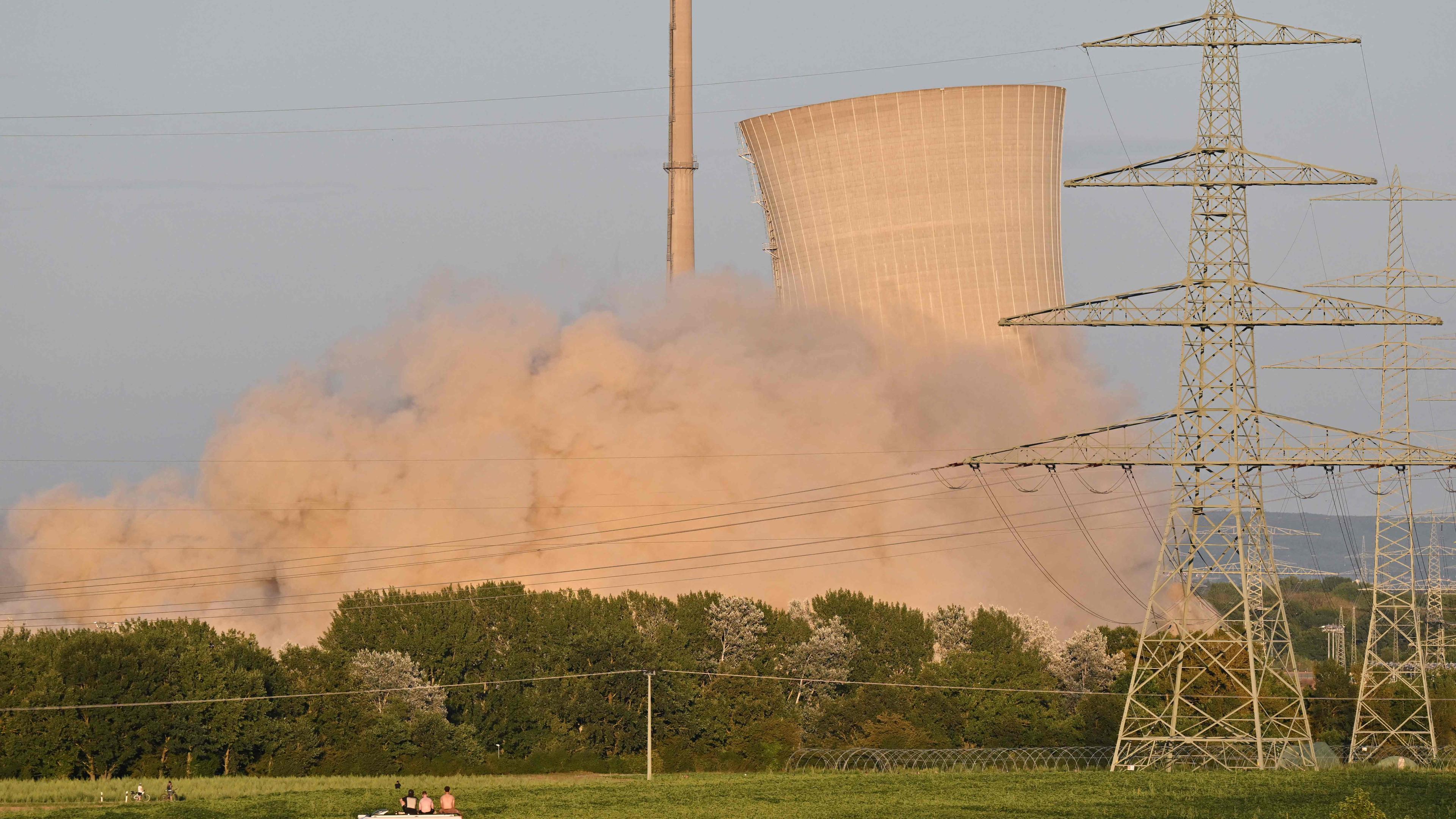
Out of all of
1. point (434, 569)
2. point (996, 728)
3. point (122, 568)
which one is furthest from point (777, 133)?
point (122, 568)

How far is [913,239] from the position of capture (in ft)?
173

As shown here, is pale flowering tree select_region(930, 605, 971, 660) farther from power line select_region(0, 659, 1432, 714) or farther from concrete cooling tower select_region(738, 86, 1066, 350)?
concrete cooling tower select_region(738, 86, 1066, 350)

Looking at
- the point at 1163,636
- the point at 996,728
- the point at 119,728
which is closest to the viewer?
the point at 1163,636

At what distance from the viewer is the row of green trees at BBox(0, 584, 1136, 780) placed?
35688 millimetres

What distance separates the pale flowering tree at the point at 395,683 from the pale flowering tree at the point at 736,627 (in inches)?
316

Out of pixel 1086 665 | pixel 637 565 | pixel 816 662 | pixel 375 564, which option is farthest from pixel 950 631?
pixel 375 564

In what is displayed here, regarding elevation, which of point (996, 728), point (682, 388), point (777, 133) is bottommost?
point (996, 728)

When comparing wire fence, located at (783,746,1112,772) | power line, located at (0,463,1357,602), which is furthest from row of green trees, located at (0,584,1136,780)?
power line, located at (0,463,1357,602)

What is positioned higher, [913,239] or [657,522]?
[913,239]

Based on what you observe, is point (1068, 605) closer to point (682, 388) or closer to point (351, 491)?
point (682, 388)

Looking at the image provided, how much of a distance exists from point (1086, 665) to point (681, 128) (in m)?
23.0

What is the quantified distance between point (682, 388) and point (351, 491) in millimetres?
11463

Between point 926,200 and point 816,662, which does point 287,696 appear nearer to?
point 816,662

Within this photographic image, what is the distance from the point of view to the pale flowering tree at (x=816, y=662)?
146ft
